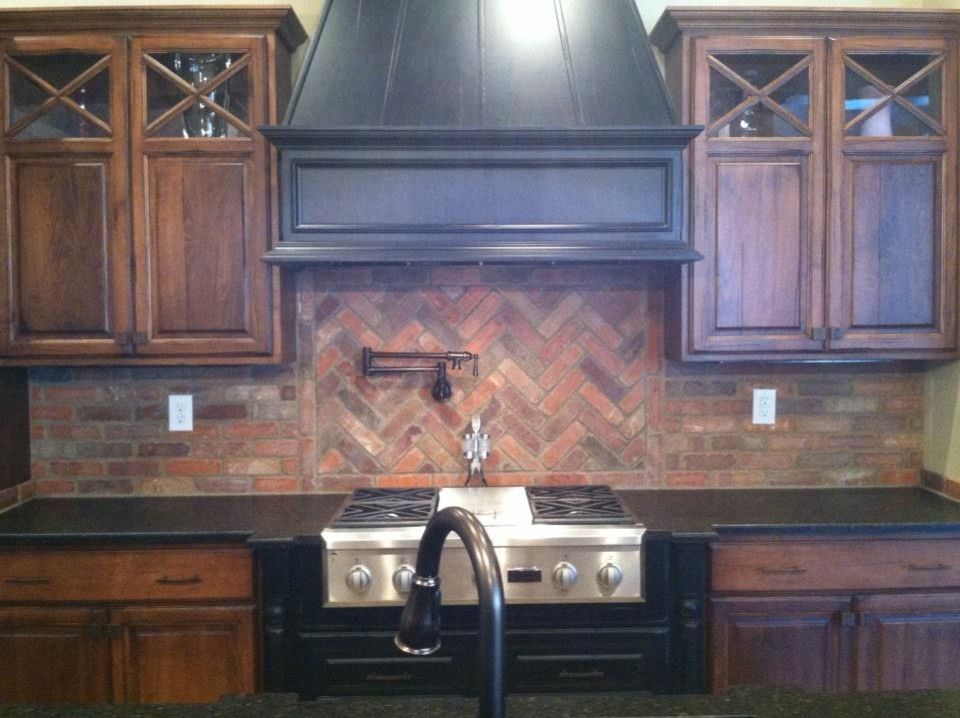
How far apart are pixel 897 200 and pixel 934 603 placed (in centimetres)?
129

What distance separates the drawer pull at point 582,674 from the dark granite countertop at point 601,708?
3.55 feet

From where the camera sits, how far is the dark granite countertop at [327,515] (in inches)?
79.8

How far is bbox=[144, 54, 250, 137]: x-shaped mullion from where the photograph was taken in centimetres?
224

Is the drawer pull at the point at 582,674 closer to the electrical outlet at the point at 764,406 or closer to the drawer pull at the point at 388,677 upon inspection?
the drawer pull at the point at 388,677

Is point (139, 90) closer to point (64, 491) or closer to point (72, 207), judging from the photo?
point (72, 207)

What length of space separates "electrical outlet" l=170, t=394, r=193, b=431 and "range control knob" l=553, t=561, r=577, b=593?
1.48 m

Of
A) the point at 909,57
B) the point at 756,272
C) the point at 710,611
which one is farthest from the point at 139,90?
the point at 909,57

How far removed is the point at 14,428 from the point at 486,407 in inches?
67.4

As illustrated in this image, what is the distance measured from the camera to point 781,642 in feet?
6.75

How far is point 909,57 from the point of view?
2.34 meters

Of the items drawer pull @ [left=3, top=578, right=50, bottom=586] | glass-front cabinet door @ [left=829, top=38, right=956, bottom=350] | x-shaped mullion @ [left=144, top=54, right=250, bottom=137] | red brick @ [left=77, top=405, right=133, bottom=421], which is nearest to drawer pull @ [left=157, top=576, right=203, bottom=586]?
drawer pull @ [left=3, top=578, right=50, bottom=586]

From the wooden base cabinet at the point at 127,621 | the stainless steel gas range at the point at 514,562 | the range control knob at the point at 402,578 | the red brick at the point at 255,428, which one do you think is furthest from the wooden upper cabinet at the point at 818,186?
the wooden base cabinet at the point at 127,621

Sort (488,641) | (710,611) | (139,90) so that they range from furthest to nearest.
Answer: (139,90)
(710,611)
(488,641)

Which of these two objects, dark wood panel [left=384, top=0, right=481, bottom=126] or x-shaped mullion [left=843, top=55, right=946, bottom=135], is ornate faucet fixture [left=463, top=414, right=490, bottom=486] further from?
x-shaped mullion [left=843, top=55, right=946, bottom=135]
